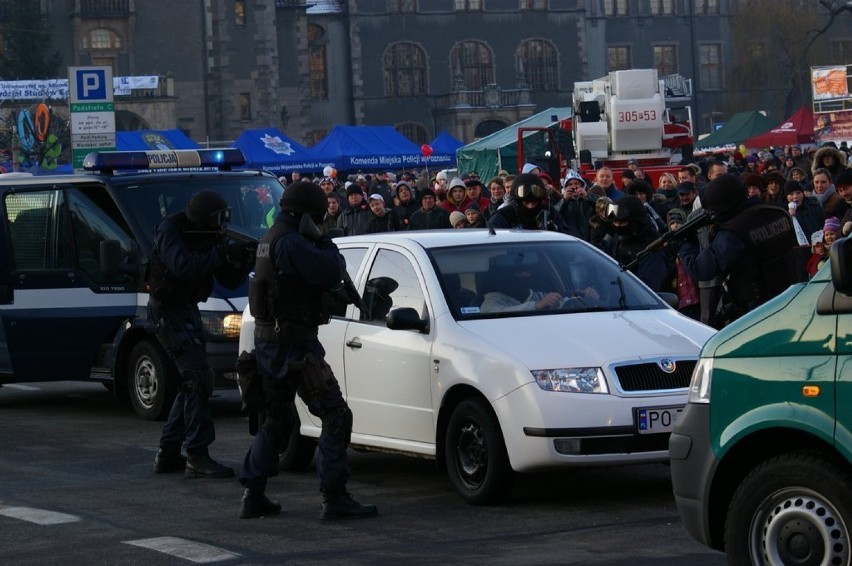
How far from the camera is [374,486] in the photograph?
10.4 m

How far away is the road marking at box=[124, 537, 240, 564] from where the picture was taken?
817cm

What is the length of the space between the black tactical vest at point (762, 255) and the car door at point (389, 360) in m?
2.21

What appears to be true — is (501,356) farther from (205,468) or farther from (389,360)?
(205,468)

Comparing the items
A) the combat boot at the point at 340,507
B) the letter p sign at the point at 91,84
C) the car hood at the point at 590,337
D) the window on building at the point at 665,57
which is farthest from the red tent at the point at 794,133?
the window on building at the point at 665,57

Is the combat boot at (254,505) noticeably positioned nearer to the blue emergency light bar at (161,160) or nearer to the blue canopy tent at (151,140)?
the blue emergency light bar at (161,160)

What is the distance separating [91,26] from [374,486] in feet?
225

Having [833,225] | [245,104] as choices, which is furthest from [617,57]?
[833,225]

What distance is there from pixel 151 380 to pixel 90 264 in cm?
121

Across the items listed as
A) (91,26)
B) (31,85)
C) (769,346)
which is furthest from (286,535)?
(91,26)

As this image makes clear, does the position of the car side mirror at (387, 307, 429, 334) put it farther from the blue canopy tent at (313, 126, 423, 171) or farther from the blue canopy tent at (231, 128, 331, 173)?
the blue canopy tent at (313, 126, 423, 171)

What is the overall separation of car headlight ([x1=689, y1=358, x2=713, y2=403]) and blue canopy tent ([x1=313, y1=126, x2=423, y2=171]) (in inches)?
1578

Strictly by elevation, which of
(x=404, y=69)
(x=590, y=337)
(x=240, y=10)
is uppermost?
(x=240, y=10)

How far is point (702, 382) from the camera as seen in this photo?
6621mm

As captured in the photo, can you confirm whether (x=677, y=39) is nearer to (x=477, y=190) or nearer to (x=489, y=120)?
(x=489, y=120)
